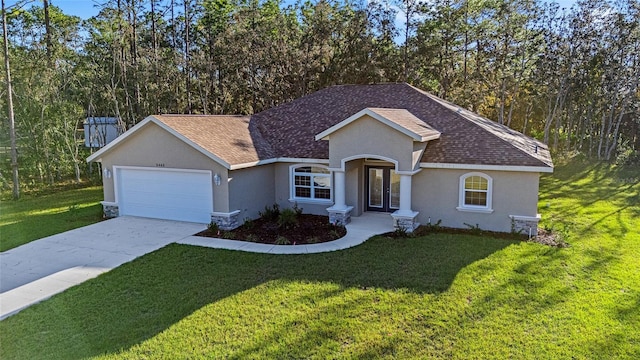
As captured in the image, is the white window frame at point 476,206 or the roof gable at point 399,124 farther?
the white window frame at point 476,206

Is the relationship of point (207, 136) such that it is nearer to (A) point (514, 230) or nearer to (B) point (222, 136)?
(B) point (222, 136)

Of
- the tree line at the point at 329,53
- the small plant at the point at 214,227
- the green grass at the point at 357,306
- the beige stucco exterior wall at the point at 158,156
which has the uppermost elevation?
the tree line at the point at 329,53

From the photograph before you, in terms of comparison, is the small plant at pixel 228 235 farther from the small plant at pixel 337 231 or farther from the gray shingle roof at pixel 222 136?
the small plant at pixel 337 231

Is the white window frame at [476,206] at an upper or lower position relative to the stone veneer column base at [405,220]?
upper

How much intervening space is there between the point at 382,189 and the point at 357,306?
8.57 meters

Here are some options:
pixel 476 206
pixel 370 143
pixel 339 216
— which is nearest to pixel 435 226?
pixel 476 206

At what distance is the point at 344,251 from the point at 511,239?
5.46 meters

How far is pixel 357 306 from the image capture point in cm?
845

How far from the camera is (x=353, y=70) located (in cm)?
2920

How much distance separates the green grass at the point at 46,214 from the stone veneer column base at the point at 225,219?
16.9 feet

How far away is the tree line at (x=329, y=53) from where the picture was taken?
26.2 metres

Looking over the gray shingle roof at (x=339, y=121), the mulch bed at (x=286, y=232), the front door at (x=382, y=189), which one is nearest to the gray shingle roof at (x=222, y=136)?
the gray shingle roof at (x=339, y=121)

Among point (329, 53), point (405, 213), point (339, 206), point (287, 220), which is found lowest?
point (287, 220)

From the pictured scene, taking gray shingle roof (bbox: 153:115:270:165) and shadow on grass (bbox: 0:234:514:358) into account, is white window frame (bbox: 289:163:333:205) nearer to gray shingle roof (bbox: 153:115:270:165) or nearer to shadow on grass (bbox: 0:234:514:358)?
gray shingle roof (bbox: 153:115:270:165)
